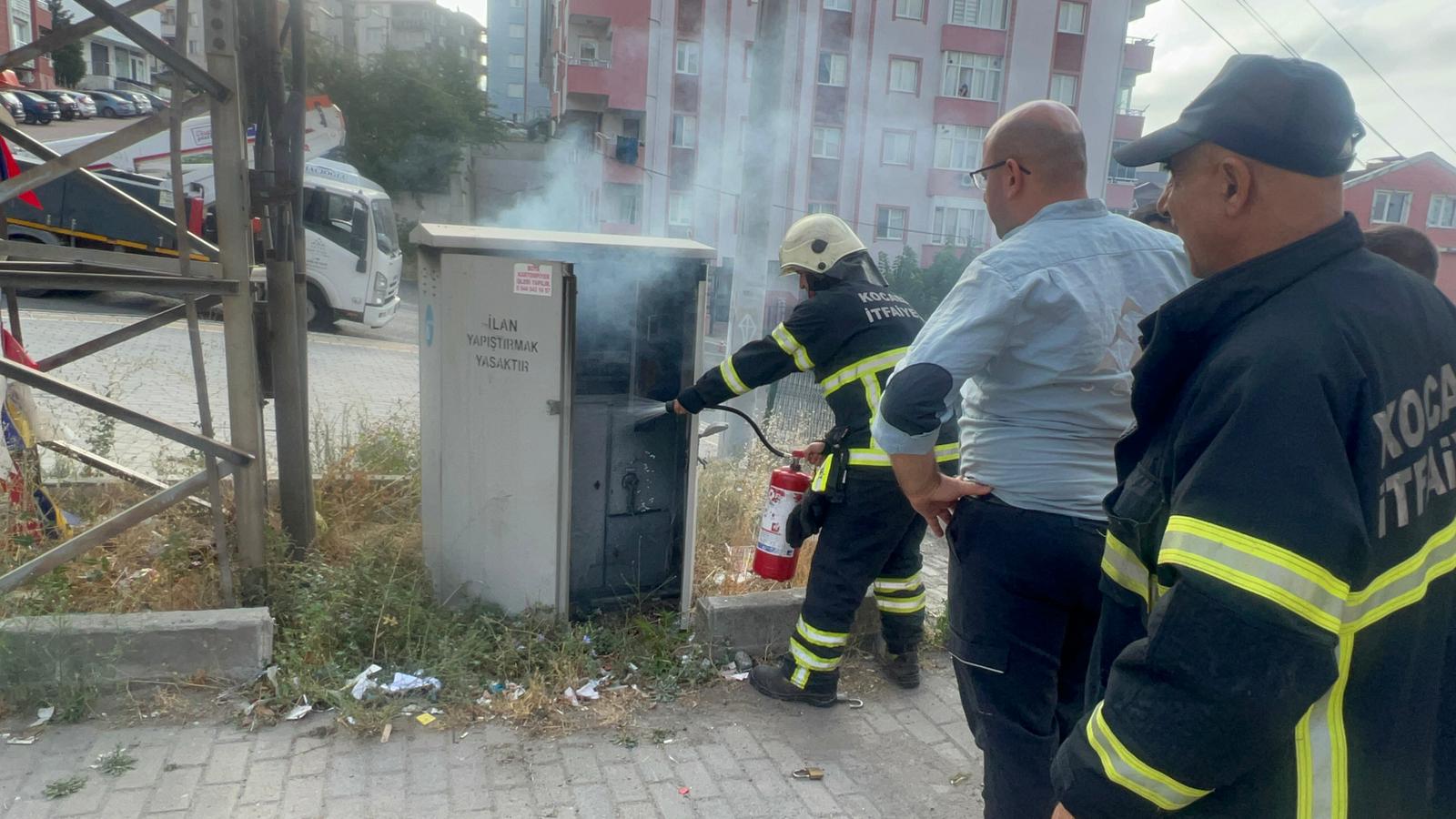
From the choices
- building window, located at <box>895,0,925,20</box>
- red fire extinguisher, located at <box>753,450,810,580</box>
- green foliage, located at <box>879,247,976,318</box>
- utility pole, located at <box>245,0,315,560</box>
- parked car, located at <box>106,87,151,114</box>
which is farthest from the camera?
parked car, located at <box>106,87,151,114</box>

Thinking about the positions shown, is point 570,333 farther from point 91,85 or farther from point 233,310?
point 91,85

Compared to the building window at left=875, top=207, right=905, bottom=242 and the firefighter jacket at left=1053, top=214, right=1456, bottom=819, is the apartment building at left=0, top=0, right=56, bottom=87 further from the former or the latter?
the firefighter jacket at left=1053, top=214, right=1456, bottom=819

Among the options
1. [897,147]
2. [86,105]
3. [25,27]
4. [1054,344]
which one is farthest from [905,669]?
[25,27]

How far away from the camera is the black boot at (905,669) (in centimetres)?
386

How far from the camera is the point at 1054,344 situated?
2.22 meters

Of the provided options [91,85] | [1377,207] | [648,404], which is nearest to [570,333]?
[648,404]

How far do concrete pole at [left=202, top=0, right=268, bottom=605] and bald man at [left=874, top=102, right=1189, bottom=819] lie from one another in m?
2.69

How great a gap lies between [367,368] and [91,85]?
38.7m

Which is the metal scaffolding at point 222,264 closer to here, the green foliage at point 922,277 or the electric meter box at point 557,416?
the electric meter box at point 557,416

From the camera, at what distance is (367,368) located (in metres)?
12.0

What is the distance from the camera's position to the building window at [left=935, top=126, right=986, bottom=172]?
26.7 m

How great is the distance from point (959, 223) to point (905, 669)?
2445cm

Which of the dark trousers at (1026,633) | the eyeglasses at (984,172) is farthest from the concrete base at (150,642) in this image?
the eyeglasses at (984,172)

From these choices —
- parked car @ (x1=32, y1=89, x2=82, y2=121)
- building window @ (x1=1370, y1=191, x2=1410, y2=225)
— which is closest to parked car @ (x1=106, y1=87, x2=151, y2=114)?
parked car @ (x1=32, y1=89, x2=82, y2=121)
